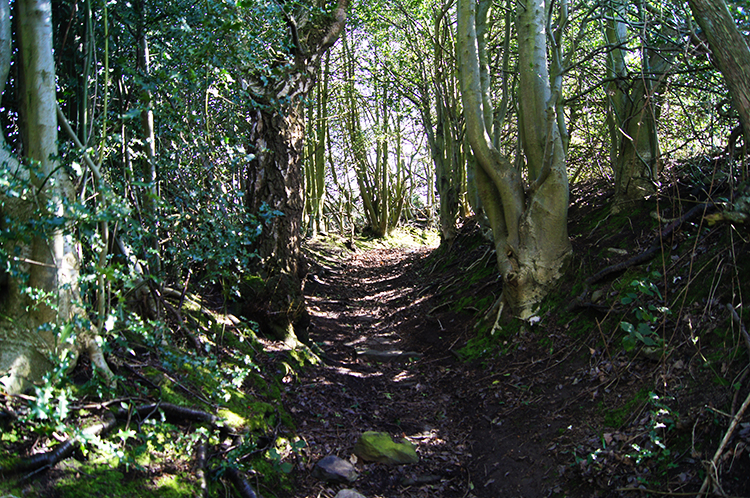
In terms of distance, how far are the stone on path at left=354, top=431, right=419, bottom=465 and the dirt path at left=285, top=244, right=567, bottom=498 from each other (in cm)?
8

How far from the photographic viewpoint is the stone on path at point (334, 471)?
394 cm

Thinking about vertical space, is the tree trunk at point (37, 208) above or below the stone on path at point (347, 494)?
above

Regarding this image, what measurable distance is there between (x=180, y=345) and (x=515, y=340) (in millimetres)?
4019

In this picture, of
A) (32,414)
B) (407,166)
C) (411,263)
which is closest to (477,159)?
(32,414)

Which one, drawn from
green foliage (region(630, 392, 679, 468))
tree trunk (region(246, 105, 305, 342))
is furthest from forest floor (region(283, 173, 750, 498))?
tree trunk (region(246, 105, 305, 342))

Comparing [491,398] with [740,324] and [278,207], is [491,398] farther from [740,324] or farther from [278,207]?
[278,207]

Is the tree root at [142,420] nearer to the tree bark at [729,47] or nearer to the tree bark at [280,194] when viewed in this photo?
the tree bark at [280,194]

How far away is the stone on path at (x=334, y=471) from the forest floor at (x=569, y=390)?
8cm

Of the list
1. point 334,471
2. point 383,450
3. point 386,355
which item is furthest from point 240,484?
point 386,355

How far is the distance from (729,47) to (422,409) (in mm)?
4445

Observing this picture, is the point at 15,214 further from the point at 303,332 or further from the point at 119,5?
the point at 303,332

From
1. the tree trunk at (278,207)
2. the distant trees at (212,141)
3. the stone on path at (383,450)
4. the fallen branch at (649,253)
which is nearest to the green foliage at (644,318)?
the fallen branch at (649,253)

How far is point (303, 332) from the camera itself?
6906 mm

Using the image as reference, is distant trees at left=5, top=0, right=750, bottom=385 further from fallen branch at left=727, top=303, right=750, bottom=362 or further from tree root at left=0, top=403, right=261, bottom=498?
fallen branch at left=727, top=303, right=750, bottom=362
